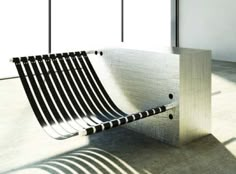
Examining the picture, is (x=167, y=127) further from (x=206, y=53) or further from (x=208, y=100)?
(x=206, y=53)

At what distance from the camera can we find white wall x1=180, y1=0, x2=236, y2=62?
21.1ft

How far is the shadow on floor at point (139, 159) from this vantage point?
2020 millimetres

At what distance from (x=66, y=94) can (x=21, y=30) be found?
3028mm

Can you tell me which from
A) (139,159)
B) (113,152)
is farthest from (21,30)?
(139,159)

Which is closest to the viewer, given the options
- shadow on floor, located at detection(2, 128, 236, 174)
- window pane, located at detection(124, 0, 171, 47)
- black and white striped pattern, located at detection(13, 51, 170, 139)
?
shadow on floor, located at detection(2, 128, 236, 174)

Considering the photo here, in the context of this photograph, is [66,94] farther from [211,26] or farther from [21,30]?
[211,26]

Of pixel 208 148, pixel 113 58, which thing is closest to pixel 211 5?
pixel 113 58

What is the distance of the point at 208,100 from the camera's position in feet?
8.59

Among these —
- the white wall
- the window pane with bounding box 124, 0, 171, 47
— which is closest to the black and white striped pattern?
the window pane with bounding box 124, 0, 171, 47

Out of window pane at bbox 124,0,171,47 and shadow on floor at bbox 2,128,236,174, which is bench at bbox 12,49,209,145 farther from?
window pane at bbox 124,0,171,47

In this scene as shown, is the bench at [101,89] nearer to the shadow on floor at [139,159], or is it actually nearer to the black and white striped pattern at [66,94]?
the black and white striped pattern at [66,94]

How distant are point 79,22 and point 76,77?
3.39 meters

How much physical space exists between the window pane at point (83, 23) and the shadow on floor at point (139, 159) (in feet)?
9.85

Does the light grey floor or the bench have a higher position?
the bench
